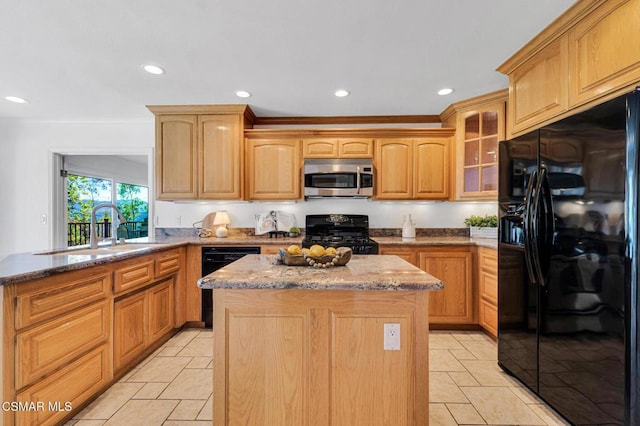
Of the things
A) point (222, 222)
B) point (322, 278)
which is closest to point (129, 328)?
point (222, 222)

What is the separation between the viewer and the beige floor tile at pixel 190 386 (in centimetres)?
203


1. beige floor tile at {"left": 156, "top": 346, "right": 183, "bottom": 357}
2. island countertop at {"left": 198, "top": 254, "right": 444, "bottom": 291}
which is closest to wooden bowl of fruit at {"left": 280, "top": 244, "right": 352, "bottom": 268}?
island countertop at {"left": 198, "top": 254, "right": 444, "bottom": 291}

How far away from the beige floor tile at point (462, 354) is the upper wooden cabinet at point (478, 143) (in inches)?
61.9

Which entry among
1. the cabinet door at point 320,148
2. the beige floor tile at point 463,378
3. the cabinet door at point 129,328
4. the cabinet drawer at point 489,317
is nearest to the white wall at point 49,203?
the cabinet door at point 320,148

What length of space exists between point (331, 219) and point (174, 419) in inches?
100

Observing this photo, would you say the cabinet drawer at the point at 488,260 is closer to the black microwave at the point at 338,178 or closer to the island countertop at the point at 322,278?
the black microwave at the point at 338,178

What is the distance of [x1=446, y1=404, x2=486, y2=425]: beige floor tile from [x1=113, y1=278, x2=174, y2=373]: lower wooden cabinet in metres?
2.38

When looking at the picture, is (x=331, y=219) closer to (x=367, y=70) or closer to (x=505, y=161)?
(x=367, y=70)

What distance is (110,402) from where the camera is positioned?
194cm

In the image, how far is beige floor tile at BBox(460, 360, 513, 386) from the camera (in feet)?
7.15

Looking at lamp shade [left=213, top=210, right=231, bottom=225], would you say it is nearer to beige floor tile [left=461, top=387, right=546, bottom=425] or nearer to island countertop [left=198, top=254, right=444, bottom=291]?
island countertop [left=198, top=254, right=444, bottom=291]

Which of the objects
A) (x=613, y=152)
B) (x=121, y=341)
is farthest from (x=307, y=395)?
(x=613, y=152)

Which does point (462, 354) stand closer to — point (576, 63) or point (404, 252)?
point (404, 252)

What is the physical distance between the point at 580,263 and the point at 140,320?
3.10m
